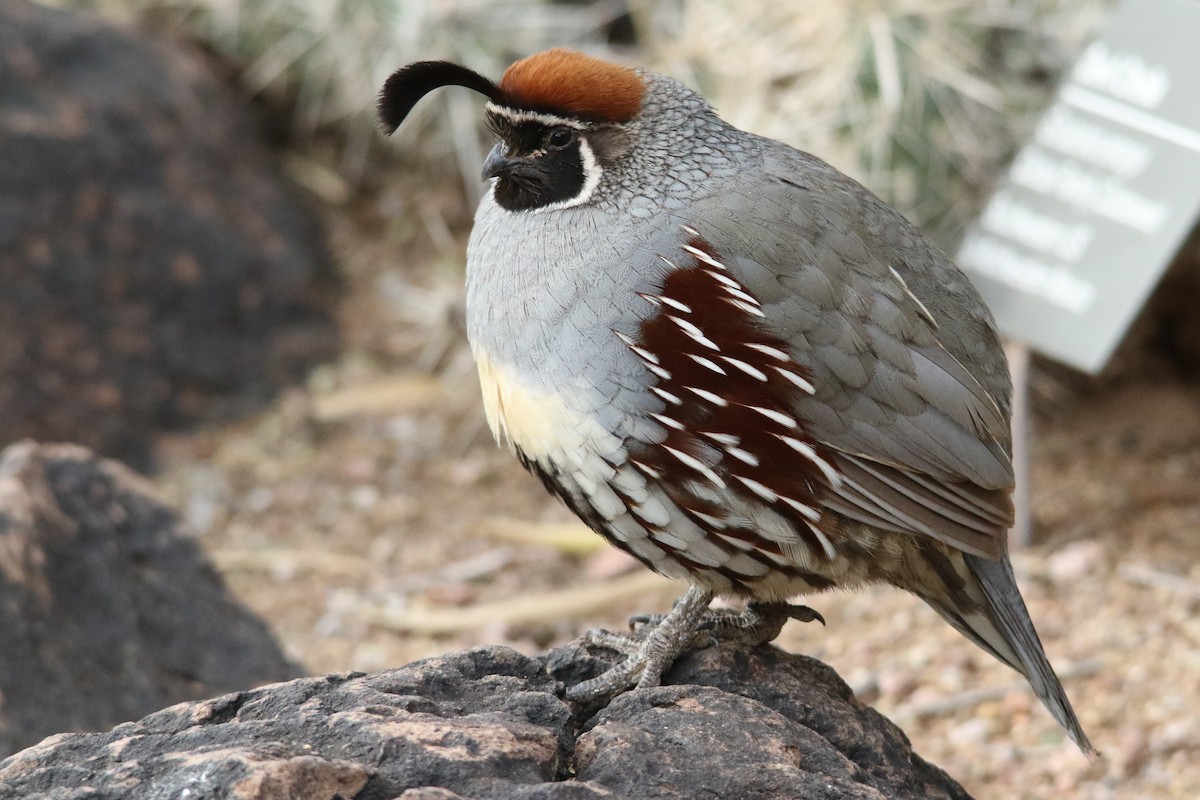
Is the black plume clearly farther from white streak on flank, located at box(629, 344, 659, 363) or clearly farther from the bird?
white streak on flank, located at box(629, 344, 659, 363)

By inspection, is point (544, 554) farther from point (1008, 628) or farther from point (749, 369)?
point (749, 369)

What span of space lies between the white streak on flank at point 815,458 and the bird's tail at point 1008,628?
1.65 ft

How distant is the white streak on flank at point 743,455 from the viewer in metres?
3.13

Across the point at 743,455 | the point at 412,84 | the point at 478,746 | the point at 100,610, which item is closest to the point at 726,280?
the point at 743,455

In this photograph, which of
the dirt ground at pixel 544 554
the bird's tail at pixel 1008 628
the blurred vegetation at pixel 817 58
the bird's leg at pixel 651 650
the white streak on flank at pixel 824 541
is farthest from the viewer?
the blurred vegetation at pixel 817 58

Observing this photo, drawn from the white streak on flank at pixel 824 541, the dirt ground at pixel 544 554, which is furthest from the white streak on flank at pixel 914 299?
the dirt ground at pixel 544 554

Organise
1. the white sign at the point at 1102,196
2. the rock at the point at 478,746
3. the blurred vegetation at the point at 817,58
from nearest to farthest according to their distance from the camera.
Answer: the rock at the point at 478,746 < the white sign at the point at 1102,196 < the blurred vegetation at the point at 817,58

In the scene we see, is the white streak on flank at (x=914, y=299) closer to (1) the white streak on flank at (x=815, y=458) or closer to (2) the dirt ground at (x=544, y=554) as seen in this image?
(1) the white streak on flank at (x=815, y=458)

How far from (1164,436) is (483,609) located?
356 centimetres

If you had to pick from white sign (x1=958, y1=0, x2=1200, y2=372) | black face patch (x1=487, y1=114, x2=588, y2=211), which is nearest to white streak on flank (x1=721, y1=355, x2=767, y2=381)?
black face patch (x1=487, y1=114, x2=588, y2=211)

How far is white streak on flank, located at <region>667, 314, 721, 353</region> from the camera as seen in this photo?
314cm

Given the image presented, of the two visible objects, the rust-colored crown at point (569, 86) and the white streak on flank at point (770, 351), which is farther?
the rust-colored crown at point (569, 86)

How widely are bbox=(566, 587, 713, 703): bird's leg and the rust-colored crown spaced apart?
51.4 inches

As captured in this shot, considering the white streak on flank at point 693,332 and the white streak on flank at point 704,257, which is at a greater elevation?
the white streak on flank at point 704,257
